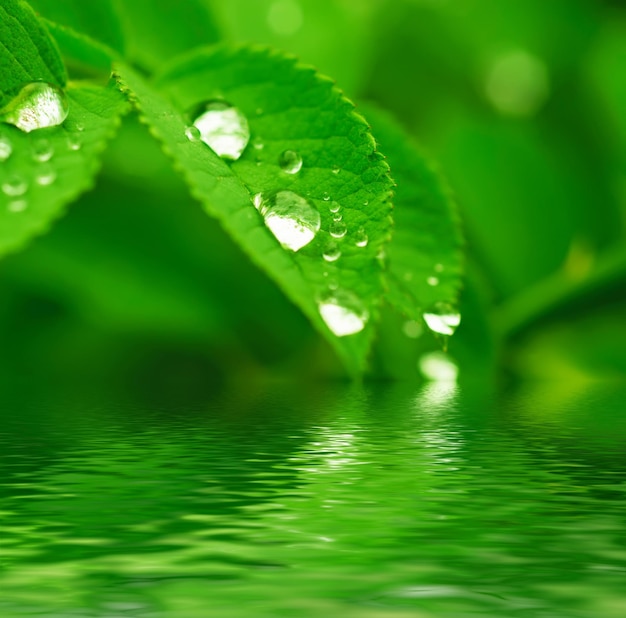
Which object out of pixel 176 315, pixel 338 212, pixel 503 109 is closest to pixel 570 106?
pixel 503 109

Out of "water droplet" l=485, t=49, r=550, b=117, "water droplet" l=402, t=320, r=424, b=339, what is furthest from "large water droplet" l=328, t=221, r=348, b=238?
"water droplet" l=485, t=49, r=550, b=117

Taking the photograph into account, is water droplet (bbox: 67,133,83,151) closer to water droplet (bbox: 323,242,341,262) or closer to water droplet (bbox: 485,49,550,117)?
water droplet (bbox: 323,242,341,262)

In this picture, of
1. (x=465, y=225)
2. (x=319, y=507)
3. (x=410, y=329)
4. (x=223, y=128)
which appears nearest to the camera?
(x=223, y=128)

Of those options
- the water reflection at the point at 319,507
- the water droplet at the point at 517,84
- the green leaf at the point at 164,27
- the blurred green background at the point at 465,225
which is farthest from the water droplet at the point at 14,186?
the water droplet at the point at 517,84

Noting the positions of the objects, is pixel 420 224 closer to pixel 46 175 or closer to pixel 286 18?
pixel 46 175

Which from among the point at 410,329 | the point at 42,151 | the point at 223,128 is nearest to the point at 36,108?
the point at 42,151

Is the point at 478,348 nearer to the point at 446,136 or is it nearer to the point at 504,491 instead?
the point at 504,491
